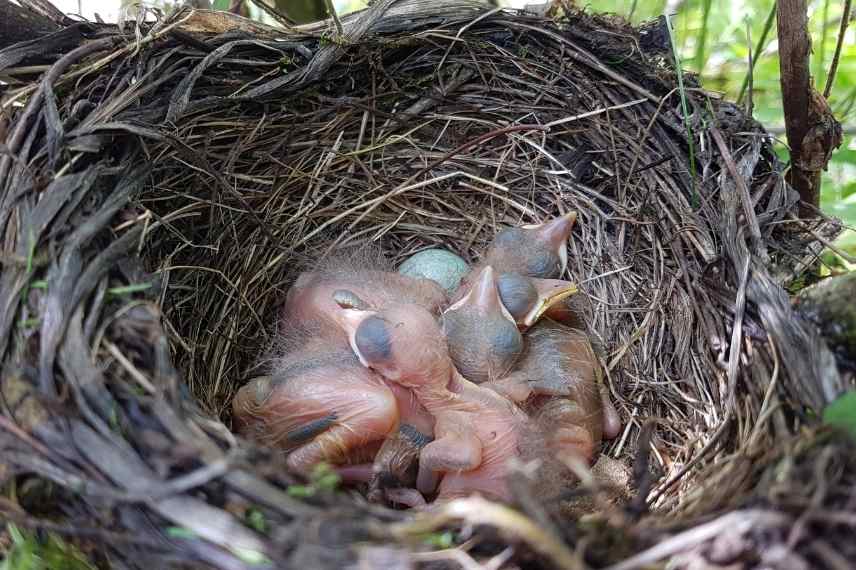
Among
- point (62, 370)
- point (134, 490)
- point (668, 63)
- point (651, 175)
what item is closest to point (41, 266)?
point (62, 370)

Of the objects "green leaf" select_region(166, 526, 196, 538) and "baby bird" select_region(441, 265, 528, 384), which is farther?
"baby bird" select_region(441, 265, 528, 384)

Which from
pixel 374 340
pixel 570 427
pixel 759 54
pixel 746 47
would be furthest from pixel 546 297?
Result: pixel 746 47

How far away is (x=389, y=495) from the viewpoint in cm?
115

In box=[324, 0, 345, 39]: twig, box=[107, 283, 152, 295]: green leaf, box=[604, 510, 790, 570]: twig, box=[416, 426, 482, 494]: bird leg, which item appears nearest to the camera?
box=[604, 510, 790, 570]: twig

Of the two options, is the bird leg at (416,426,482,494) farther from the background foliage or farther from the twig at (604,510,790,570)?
the background foliage

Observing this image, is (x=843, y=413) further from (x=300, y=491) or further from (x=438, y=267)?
(x=438, y=267)

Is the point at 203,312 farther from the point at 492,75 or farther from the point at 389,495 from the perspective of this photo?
the point at 492,75

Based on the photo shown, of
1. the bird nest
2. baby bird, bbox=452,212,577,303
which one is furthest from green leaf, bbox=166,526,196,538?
baby bird, bbox=452,212,577,303

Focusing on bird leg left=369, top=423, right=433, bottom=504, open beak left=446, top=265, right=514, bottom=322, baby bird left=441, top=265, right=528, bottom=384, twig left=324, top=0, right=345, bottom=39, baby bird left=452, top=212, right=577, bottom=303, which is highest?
twig left=324, top=0, right=345, bottom=39

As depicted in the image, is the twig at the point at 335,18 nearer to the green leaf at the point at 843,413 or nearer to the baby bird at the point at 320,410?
the baby bird at the point at 320,410

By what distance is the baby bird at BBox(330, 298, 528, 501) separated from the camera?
1102 mm

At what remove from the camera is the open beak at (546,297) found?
4.36 ft

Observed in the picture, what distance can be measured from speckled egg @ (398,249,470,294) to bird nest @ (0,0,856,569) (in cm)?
10

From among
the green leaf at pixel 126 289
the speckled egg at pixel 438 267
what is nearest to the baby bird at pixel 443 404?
the speckled egg at pixel 438 267
